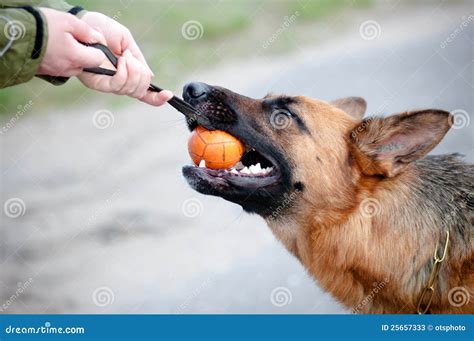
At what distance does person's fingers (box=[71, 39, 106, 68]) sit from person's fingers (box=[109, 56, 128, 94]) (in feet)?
0.38

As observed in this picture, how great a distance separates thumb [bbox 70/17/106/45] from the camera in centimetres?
334

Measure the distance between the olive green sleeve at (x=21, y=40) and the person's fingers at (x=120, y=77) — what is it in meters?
0.48

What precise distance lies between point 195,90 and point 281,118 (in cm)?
68

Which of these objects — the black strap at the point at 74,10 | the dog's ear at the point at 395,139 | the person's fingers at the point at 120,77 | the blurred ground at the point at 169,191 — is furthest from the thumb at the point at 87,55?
the blurred ground at the point at 169,191

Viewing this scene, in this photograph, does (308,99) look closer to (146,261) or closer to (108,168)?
(146,261)

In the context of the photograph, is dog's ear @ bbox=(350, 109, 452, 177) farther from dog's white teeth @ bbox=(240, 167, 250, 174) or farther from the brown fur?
dog's white teeth @ bbox=(240, 167, 250, 174)

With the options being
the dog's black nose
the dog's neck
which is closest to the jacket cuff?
the dog's black nose

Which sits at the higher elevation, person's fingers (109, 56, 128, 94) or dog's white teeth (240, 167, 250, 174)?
person's fingers (109, 56, 128, 94)

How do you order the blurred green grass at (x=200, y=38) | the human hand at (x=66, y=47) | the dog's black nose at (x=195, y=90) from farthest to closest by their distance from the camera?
the blurred green grass at (x=200, y=38) → the dog's black nose at (x=195, y=90) → the human hand at (x=66, y=47)

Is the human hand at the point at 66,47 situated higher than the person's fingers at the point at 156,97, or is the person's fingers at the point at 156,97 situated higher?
the human hand at the point at 66,47

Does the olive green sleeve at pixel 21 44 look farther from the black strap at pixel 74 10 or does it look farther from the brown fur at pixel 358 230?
the brown fur at pixel 358 230

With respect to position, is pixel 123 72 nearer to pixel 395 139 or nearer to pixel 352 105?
pixel 395 139

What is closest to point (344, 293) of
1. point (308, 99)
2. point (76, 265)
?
point (308, 99)

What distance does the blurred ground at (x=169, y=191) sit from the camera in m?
6.59
